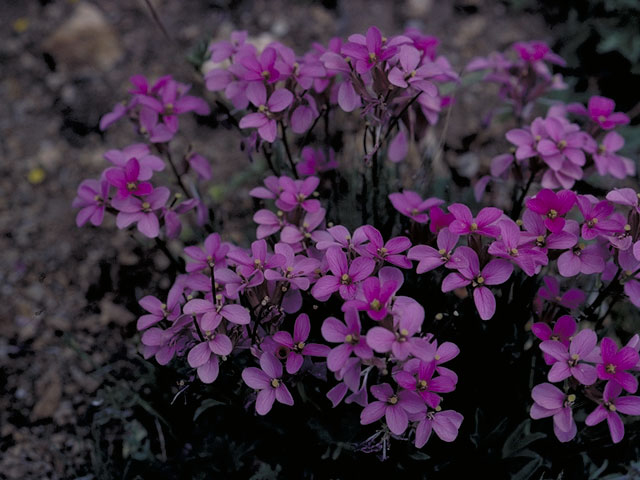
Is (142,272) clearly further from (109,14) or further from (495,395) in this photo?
(109,14)

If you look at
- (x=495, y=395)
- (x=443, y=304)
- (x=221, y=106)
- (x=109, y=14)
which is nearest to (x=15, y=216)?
(x=109, y=14)

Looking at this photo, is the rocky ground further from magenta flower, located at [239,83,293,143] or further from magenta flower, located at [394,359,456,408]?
magenta flower, located at [394,359,456,408]

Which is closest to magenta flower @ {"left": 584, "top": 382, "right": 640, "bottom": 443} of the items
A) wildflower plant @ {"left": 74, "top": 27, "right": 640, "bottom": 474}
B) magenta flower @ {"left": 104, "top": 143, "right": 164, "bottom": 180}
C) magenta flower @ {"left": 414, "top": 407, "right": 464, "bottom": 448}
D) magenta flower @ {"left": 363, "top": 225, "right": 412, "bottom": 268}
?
wildflower plant @ {"left": 74, "top": 27, "right": 640, "bottom": 474}

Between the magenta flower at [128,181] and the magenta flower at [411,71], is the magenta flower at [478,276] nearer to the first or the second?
the magenta flower at [411,71]

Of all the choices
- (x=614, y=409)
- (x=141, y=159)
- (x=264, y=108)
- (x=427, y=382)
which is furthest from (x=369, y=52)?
(x=614, y=409)

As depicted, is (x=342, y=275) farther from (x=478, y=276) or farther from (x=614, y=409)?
(x=614, y=409)
